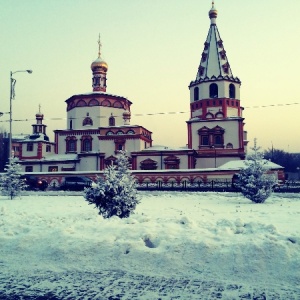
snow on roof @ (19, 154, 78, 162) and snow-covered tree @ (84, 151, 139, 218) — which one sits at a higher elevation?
snow on roof @ (19, 154, 78, 162)

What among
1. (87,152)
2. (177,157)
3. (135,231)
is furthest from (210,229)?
(87,152)

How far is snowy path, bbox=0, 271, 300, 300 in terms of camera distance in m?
4.31

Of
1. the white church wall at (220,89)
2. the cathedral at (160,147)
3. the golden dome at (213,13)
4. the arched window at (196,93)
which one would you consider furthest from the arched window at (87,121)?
the golden dome at (213,13)

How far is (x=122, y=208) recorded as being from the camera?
998 centimetres

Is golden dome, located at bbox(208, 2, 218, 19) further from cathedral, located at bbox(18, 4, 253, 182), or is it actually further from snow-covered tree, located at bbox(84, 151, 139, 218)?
snow-covered tree, located at bbox(84, 151, 139, 218)

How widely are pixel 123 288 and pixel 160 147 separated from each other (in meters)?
34.5

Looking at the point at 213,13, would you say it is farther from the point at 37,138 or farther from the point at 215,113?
the point at 37,138

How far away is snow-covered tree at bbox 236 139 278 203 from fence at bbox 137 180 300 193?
6731 millimetres

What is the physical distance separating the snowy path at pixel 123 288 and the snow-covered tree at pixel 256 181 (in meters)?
12.2

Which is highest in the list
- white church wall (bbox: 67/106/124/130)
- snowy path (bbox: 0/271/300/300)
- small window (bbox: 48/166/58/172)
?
white church wall (bbox: 67/106/124/130)

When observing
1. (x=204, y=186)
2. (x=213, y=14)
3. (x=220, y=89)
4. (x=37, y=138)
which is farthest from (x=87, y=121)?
(x=204, y=186)

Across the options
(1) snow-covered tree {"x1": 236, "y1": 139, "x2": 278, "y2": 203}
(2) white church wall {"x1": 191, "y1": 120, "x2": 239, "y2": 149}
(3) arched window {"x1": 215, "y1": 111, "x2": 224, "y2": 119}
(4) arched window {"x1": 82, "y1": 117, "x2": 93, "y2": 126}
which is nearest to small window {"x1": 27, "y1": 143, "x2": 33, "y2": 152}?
(4) arched window {"x1": 82, "y1": 117, "x2": 93, "y2": 126}

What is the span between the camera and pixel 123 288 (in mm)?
4594

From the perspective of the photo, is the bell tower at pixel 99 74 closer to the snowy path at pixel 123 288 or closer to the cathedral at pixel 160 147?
the cathedral at pixel 160 147
